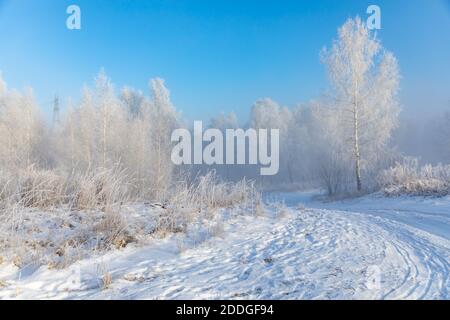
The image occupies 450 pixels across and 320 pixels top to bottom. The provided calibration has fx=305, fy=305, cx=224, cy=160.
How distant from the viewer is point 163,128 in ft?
79.3

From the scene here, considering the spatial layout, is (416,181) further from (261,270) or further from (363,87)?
(261,270)

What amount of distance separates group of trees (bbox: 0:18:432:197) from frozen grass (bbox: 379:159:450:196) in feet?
8.52

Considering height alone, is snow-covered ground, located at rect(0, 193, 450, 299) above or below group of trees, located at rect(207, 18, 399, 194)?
below

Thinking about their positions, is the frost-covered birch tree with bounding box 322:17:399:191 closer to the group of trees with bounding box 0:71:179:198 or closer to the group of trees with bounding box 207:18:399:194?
the group of trees with bounding box 207:18:399:194

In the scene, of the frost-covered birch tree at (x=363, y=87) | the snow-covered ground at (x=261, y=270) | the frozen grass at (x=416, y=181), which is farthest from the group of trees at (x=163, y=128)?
the snow-covered ground at (x=261, y=270)

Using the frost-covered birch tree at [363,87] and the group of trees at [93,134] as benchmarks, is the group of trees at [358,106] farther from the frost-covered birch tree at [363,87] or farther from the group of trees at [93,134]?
the group of trees at [93,134]

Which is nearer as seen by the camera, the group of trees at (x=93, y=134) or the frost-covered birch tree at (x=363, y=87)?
the frost-covered birch tree at (x=363, y=87)

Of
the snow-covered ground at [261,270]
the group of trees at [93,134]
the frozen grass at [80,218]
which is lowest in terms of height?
the snow-covered ground at [261,270]

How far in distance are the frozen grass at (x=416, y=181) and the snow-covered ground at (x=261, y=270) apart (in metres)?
7.06

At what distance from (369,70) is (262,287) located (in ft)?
60.0

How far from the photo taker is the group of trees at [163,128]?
17797mm

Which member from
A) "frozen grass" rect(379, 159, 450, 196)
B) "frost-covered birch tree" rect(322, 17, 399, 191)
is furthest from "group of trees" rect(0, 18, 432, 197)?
"frozen grass" rect(379, 159, 450, 196)

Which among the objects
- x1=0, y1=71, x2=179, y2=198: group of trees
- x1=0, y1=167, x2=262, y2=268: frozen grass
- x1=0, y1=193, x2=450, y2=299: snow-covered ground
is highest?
x1=0, y1=71, x2=179, y2=198: group of trees

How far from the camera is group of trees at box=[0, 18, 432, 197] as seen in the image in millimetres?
17797
